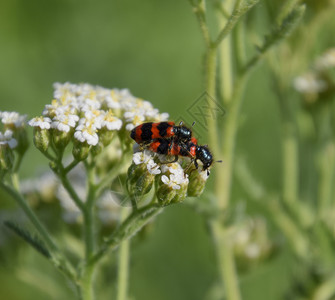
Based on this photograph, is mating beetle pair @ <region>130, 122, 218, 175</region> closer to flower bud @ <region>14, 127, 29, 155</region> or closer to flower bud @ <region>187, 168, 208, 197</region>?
flower bud @ <region>187, 168, 208, 197</region>

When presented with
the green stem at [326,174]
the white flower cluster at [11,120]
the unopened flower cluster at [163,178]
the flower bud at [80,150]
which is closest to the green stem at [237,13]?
the unopened flower cluster at [163,178]

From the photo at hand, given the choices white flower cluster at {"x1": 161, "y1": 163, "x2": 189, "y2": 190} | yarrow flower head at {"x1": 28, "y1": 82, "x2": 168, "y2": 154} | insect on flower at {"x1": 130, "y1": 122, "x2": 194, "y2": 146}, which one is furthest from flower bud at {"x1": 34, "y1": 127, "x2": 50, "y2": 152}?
white flower cluster at {"x1": 161, "y1": 163, "x2": 189, "y2": 190}

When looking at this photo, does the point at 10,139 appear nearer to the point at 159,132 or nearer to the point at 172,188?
the point at 159,132

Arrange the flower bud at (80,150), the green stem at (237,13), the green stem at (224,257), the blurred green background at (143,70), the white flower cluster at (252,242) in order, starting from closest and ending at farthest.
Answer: the green stem at (237,13) → the flower bud at (80,150) → the green stem at (224,257) → the white flower cluster at (252,242) → the blurred green background at (143,70)

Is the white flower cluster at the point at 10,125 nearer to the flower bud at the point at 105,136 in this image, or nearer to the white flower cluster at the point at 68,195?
the flower bud at the point at 105,136

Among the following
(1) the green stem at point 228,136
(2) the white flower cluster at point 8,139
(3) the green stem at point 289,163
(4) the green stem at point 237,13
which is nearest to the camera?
(4) the green stem at point 237,13

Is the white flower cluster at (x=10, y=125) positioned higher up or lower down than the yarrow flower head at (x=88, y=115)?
higher up

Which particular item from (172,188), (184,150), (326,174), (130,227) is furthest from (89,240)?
(326,174)
